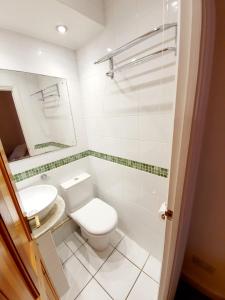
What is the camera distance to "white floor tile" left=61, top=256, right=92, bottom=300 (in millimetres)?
1265

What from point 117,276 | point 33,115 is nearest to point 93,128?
point 33,115

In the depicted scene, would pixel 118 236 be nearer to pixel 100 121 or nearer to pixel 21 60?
pixel 100 121

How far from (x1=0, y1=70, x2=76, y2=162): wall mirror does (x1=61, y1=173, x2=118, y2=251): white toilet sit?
49 cm

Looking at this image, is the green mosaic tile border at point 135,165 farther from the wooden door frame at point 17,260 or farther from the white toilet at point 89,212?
the wooden door frame at point 17,260

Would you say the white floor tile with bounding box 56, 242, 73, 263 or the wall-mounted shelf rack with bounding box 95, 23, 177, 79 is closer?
the wall-mounted shelf rack with bounding box 95, 23, 177, 79

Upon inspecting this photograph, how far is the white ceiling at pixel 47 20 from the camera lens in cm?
95

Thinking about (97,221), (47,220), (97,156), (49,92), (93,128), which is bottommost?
(97,221)

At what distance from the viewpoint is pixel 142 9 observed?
3.23 feet

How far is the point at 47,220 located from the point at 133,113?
1137mm

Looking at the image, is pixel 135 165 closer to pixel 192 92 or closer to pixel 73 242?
pixel 192 92

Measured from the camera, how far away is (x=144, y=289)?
49.2 inches

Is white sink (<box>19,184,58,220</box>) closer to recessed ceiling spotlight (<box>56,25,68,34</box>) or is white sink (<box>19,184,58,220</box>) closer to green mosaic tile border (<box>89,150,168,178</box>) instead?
green mosaic tile border (<box>89,150,168,178</box>)

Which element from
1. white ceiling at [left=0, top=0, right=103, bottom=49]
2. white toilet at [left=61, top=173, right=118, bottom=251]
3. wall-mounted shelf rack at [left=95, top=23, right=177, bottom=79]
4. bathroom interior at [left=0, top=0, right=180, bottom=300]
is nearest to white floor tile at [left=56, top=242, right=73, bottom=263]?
bathroom interior at [left=0, top=0, right=180, bottom=300]

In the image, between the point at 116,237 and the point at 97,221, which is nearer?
the point at 97,221
